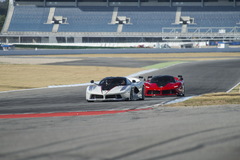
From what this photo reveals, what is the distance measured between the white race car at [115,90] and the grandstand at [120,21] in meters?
66.6

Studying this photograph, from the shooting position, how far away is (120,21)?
290ft

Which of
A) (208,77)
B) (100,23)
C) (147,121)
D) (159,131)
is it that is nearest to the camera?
(159,131)

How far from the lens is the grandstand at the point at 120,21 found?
279 feet

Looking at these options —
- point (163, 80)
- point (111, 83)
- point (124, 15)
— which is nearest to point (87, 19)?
point (124, 15)

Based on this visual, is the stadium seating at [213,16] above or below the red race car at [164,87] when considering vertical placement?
above

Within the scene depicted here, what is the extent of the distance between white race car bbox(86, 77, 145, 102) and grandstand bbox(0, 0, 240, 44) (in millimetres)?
66612

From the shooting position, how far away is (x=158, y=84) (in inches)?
778

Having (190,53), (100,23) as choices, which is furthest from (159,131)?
(100,23)

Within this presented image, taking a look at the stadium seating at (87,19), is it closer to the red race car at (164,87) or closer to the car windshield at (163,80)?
the car windshield at (163,80)

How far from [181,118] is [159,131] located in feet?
7.40

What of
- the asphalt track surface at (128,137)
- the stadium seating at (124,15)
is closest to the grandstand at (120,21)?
the stadium seating at (124,15)

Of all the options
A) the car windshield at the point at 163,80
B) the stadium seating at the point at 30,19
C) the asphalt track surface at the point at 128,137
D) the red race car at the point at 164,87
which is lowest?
the red race car at the point at 164,87

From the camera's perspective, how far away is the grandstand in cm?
8506

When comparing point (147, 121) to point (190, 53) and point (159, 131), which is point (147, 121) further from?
point (190, 53)
